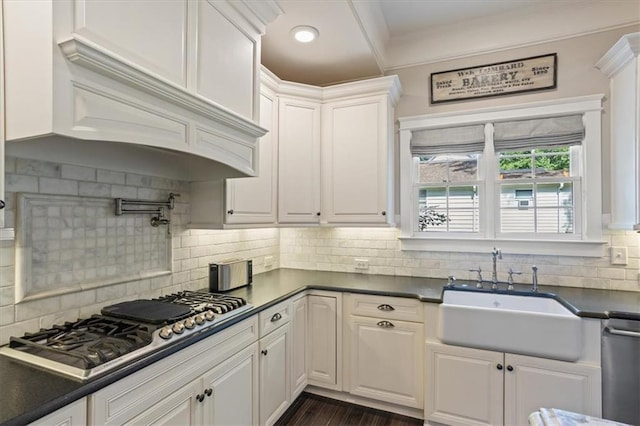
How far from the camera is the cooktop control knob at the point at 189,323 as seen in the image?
4.89ft

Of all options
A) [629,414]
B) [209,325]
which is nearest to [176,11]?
[209,325]

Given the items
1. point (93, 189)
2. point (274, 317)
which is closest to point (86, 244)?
point (93, 189)

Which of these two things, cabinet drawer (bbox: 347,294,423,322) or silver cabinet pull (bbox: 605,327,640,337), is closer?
silver cabinet pull (bbox: 605,327,640,337)

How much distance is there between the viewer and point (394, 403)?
7.92ft

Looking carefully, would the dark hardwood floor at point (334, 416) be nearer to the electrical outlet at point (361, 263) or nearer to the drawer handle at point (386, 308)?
the drawer handle at point (386, 308)

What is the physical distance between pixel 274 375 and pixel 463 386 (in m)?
1.21

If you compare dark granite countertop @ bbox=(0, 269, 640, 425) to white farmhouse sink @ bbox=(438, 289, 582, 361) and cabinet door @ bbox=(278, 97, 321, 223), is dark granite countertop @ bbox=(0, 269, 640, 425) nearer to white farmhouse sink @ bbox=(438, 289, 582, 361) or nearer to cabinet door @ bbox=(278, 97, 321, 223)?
white farmhouse sink @ bbox=(438, 289, 582, 361)

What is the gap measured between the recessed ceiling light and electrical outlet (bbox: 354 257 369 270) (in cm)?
187

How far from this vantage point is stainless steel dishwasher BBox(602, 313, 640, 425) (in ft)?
5.97

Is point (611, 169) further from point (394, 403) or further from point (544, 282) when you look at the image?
point (394, 403)

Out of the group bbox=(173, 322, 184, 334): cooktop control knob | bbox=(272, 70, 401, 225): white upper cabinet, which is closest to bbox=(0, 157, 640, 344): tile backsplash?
bbox=(272, 70, 401, 225): white upper cabinet

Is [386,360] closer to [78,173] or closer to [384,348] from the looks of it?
[384,348]

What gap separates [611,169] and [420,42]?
1.78 m

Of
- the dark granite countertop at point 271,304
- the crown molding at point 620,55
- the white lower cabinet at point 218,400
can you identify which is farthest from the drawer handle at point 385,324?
the crown molding at point 620,55
